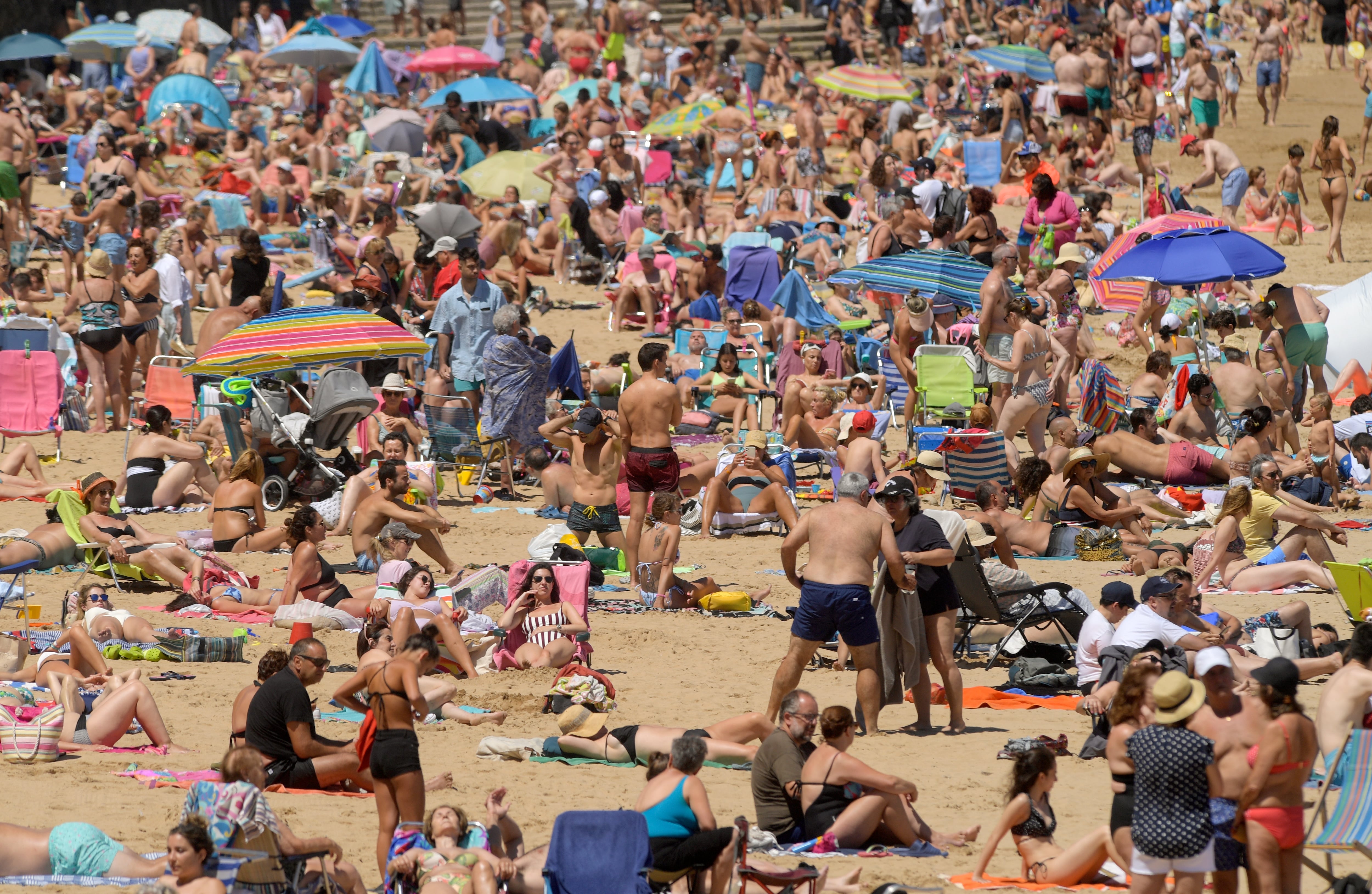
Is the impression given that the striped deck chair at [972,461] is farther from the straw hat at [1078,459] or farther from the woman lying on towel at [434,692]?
the woman lying on towel at [434,692]

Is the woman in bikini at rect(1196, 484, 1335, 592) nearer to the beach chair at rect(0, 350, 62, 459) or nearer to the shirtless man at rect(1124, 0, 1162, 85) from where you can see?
the beach chair at rect(0, 350, 62, 459)

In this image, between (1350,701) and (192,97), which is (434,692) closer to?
(1350,701)

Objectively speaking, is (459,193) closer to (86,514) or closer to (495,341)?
(495,341)

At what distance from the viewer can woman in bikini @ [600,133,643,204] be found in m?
19.9

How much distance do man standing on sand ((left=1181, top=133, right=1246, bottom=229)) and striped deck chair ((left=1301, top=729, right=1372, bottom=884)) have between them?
1369 centimetres

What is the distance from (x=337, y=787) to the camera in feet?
23.0

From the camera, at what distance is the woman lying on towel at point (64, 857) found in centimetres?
575

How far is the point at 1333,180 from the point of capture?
1786cm

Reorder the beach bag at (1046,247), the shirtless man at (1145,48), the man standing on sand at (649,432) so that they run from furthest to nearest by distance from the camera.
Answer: the shirtless man at (1145,48) → the beach bag at (1046,247) → the man standing on sand at (649,432)

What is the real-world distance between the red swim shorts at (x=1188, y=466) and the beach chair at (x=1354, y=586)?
3.15m

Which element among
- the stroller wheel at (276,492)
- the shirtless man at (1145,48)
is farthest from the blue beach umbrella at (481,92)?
the stroller wheel at (276,492)

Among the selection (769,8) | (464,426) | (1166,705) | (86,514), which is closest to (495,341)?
(464,426)

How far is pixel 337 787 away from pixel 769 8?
24379mm

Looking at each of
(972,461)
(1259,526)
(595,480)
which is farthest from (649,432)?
(1259,526)
